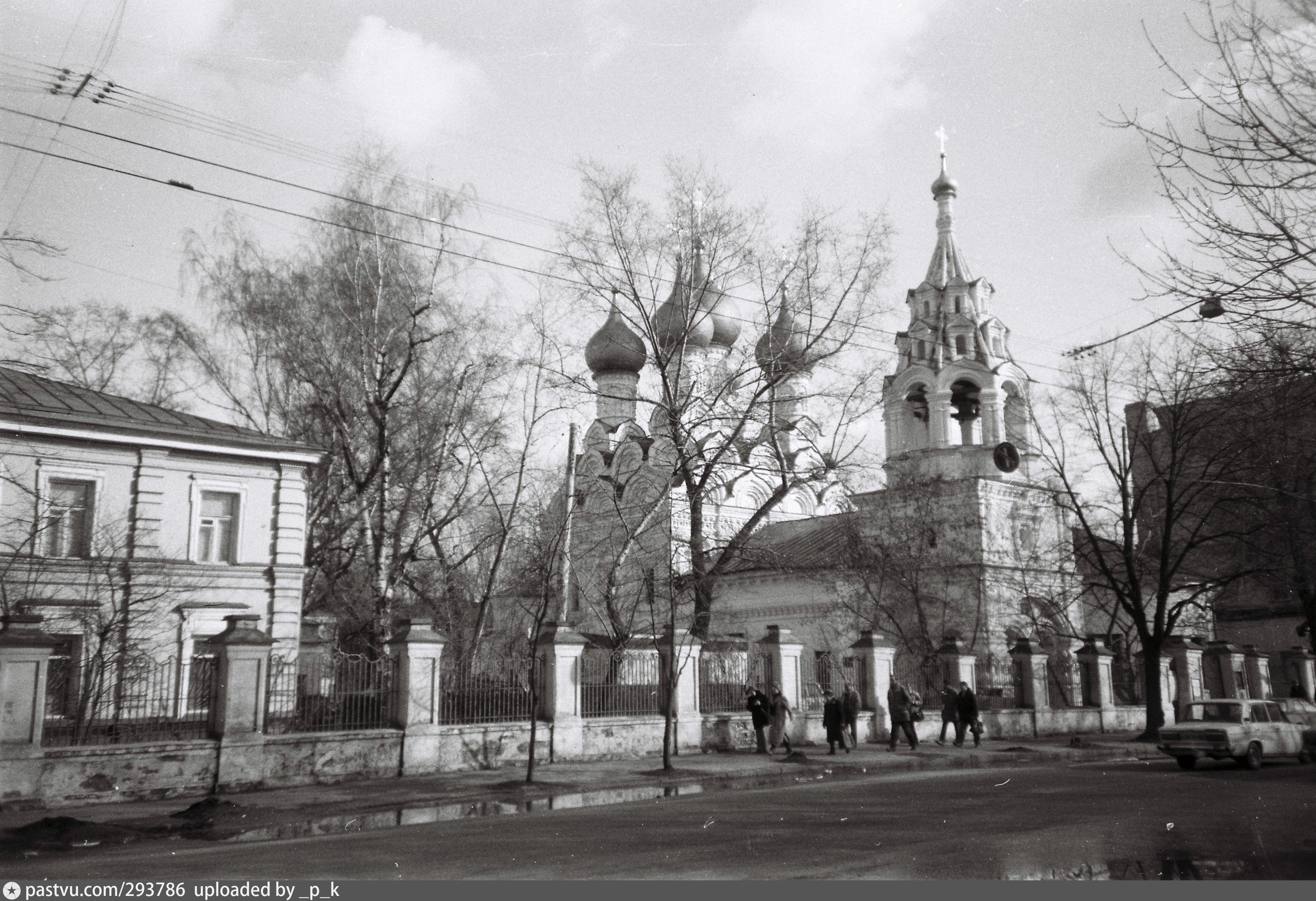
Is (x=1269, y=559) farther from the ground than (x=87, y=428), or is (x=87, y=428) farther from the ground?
(x=87, y=428)

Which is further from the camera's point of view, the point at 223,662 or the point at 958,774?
the point at 958,774

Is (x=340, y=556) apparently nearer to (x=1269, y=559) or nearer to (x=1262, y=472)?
(x=1262, y=472)

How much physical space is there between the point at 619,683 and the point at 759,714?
262cm

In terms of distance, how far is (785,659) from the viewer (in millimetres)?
21766

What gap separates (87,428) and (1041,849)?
20469 mm

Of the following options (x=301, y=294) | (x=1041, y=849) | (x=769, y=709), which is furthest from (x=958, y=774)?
(x=301, y=294)

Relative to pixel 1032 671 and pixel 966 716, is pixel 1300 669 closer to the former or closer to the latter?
Answer: pixel 1032 671

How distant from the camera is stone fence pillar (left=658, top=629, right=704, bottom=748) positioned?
19.9 metres

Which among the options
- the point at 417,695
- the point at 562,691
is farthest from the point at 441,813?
the point at 562,691

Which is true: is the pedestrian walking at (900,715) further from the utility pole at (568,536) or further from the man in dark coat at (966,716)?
the utility pole at (568,536)

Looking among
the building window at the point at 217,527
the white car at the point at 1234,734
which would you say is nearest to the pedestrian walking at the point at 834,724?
the white car at the point at 1234,734

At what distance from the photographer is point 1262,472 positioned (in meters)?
23.2

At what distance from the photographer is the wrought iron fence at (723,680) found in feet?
68.6

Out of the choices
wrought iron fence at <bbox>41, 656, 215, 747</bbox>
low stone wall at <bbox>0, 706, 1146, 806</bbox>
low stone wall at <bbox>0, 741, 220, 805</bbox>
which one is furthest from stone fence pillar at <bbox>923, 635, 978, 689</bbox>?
low stone wall at <bbox>0, 741, 220, 805</bbox>
